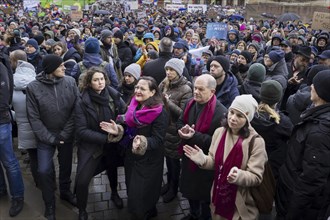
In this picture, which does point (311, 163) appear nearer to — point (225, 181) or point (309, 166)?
point (309, 166)

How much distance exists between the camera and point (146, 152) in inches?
143

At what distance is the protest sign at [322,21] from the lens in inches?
481

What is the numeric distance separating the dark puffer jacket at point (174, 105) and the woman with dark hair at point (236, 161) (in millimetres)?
974

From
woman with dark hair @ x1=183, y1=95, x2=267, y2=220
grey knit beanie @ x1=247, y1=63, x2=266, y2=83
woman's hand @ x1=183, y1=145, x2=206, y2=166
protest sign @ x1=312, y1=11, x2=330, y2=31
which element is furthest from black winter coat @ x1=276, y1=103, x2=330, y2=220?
protest sign @ x1=312, y1=11, x2=330, y2=31

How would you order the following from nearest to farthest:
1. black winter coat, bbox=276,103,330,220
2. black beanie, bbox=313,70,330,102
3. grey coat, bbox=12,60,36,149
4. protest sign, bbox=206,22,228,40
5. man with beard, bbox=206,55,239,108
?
black winter coat, bbox=276,103,330,220 → black beanie, bbox=313,70,330,102 → grey coat, bbox=12,60,36,149 → man with beard, bbox=206,55,239,108 → protest sign, bbox=206,22,228,40

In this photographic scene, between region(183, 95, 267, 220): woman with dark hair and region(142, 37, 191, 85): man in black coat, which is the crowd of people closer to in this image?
region(183, 95, 267, 220): woman with dark hair

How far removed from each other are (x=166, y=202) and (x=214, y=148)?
167 centimetres

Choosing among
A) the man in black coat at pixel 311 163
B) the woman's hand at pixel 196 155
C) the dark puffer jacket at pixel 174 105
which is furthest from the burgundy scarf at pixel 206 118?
the man in black coat at pixel 311 163

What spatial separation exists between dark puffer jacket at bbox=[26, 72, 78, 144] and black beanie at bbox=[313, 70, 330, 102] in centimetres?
275

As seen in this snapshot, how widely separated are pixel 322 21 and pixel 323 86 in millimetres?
11272

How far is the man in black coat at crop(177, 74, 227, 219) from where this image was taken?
3424 millimetres

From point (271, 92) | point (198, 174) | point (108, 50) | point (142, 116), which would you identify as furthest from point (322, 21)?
point (142, 116)

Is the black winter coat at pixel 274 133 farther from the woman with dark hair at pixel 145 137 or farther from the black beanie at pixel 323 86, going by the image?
the woman with dark hair at pixel 145 137

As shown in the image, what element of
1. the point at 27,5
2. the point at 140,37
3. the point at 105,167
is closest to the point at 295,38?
the point at 140,37
